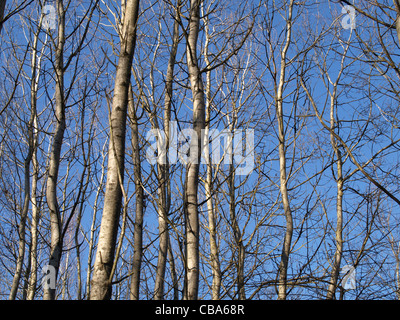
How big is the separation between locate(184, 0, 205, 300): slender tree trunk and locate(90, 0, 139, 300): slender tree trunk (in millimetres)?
461

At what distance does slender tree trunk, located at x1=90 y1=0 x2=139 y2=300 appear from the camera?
7.05ft

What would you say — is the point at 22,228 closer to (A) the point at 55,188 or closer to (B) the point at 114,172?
(A) the point at 55,188

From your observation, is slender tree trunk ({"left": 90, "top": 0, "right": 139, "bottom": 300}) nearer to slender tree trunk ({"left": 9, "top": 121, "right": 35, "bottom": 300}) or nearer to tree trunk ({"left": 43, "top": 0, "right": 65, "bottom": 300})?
tree trunk ({"left": 43, "top": 0, "right": 65, "bottom": 300})

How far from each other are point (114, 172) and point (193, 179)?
702 mm

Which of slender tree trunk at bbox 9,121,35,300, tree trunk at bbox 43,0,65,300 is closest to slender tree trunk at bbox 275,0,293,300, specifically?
tree trunk at bbox 43,0,65,300

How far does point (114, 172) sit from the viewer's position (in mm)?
2375

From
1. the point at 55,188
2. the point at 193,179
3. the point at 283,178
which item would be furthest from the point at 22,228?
the point at 193,179

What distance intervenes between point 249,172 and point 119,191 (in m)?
4.25

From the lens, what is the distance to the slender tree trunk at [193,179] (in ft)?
8.84
